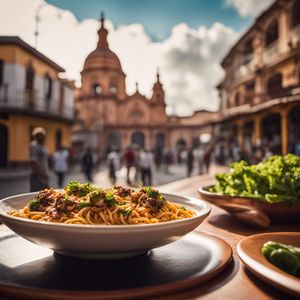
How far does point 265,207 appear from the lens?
1.42 m

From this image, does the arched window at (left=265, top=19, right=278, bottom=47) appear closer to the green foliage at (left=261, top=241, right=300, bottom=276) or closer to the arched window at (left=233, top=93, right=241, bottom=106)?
the arched window at (left=233, top=93, right=241, bottom=106)

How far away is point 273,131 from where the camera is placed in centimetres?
1603

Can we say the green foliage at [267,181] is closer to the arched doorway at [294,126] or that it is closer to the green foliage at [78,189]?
the green foliage at [78,189]

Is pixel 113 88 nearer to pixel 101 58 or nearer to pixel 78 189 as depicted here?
pixel 101 58

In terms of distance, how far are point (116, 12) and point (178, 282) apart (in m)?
2.17

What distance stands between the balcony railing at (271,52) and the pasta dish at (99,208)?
16.7 meters

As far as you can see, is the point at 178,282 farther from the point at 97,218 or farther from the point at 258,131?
the point at 258,131

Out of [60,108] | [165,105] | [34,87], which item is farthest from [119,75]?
[34,87]

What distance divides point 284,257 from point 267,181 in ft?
2.79

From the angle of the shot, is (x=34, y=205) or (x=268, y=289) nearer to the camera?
(x=268, y=289)

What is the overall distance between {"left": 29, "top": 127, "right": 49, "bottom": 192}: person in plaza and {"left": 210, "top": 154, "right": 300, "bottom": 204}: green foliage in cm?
403

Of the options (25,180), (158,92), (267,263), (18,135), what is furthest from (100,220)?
(158,92)

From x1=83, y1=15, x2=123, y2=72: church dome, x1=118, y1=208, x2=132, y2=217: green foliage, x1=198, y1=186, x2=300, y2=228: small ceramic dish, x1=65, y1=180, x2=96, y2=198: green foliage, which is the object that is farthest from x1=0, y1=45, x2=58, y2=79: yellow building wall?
x1=118, y1=208, x2=132, y2=217: green foliage

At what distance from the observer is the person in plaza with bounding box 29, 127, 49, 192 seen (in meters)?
5.10
